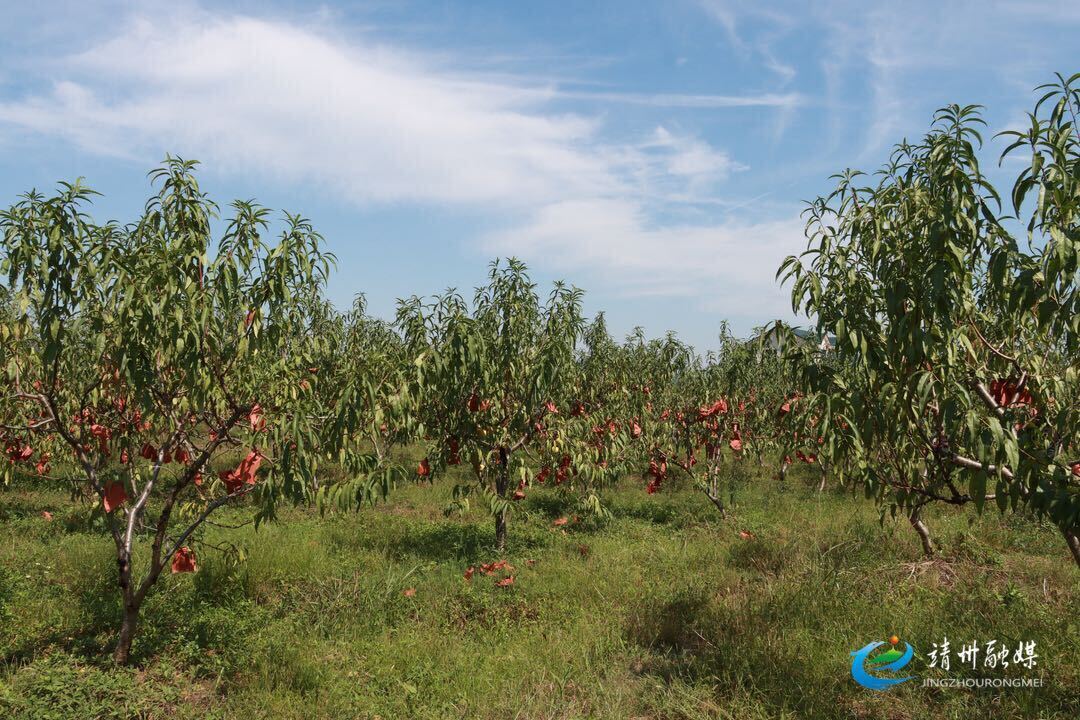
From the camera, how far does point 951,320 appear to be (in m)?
3.28

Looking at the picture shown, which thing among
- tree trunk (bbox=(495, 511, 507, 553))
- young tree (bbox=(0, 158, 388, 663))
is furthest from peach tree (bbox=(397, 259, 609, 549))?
young tree (bbox=(0, 158, 388, 663))

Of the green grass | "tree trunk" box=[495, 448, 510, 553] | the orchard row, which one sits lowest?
the green grass

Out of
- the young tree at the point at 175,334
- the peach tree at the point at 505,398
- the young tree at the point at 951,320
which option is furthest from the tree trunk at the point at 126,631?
the young tree at the point at 951,320

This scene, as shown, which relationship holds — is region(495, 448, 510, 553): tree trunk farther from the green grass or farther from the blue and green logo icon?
the blue and green logo icon

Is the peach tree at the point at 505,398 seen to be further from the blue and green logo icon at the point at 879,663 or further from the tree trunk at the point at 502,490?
the blue and green logo icon at the point at 879,663

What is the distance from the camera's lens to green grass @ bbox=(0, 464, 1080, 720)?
14.0 feet

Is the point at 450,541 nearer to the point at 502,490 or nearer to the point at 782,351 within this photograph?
the point at 502,490

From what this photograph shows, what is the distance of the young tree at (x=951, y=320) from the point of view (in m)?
2.76

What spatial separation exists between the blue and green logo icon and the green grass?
8 cm

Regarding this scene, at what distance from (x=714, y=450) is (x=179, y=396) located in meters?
8.93

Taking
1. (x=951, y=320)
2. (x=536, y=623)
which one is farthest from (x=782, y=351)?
(x=536, y=623)

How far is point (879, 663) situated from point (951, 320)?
2.76 m

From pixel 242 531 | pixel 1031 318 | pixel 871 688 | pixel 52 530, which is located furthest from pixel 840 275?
pixel 52 530

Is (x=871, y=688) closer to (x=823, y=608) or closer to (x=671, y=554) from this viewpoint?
(x=823, y=608)
